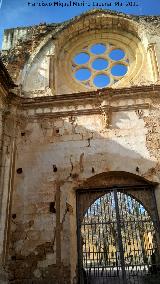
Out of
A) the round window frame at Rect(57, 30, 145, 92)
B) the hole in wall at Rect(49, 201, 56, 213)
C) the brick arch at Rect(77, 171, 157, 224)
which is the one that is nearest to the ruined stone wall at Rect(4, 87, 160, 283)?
the hole in wall at Rect(49, 201, 56, 213)

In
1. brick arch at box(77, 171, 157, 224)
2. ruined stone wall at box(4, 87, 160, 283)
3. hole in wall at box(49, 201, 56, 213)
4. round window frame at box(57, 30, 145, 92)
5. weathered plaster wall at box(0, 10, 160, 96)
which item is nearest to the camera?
ruined stone wall at box(4, 87, 160, 283)

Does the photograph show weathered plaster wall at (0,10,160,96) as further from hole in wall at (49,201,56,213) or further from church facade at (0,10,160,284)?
hole in wall at (49,201,56,213)

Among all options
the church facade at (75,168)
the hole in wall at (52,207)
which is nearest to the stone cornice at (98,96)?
the church facade at (75,168)

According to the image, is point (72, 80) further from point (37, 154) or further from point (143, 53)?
point (37, 154)

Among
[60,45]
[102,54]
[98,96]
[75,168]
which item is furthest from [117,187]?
[60,45]

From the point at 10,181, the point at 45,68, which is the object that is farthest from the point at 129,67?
the point at 10,181

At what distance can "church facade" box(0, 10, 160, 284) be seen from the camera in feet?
20.4

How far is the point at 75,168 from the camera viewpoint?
22.8 feet

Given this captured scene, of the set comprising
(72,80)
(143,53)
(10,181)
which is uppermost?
(143,53)

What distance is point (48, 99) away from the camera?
7848mm

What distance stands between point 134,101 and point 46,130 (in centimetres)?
225

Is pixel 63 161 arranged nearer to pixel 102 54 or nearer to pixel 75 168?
pixel 75 168

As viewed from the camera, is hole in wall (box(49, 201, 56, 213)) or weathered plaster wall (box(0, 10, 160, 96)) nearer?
hole in wall (box(49, 201, 56, 213))

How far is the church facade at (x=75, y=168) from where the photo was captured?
6.20 m
